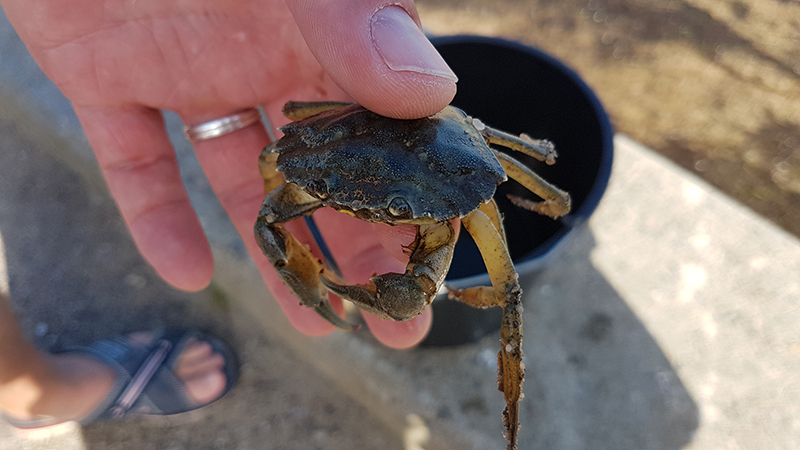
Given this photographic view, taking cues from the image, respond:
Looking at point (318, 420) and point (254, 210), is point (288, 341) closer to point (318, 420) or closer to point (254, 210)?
point (318, 420)

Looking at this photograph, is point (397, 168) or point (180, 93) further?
point (180, 93)

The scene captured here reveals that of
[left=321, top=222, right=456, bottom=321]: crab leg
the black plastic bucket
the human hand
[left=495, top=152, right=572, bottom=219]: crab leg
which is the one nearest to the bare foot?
the human hand

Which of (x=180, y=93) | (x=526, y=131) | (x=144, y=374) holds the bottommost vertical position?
(x=144, y=374)

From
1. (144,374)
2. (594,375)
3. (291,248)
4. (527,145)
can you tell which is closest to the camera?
(291,248)

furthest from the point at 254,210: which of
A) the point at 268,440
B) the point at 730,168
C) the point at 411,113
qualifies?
the point at 730,168

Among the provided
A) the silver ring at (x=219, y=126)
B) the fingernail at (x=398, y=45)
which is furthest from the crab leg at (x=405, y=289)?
the silver ring at (x=219, y=126)

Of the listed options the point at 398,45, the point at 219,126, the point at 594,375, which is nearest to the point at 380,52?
the point at 398,45

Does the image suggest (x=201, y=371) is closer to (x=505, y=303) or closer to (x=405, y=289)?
(x=405, y=289)
